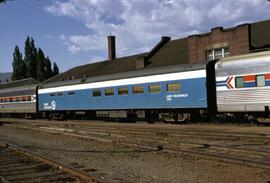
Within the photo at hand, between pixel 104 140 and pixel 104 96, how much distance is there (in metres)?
13.5

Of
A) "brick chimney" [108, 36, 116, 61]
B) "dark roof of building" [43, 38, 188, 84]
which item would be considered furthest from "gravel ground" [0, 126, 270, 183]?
"brick chimney" [108, 36, 116, 61]

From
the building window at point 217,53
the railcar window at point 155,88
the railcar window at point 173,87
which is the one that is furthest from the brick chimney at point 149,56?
the railcar window at point 173,87

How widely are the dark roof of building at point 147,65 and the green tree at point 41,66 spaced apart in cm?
2379

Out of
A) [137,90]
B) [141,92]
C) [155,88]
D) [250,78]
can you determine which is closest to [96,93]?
[137,90]

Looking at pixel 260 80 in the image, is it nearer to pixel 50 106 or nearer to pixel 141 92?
pixel 141 92

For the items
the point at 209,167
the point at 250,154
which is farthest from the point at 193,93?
the point at 209,167

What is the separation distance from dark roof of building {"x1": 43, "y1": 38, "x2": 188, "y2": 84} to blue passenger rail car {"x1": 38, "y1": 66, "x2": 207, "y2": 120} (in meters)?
5.39

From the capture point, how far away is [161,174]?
9570 mm

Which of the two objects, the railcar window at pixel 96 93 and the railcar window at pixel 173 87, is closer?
the railcar window at pixel 173 87

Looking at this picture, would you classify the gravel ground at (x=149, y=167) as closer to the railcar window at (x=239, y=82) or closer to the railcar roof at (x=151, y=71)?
the railcar window at (x=239, y=82)

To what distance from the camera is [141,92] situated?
88.2 ft

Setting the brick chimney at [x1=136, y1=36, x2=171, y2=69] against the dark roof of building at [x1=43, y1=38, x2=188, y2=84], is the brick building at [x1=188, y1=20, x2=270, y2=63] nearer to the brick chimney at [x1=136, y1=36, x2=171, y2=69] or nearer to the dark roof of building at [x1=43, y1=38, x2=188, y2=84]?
the dark roof of building at [x1=43, y1=38, x2=188, y2=84]

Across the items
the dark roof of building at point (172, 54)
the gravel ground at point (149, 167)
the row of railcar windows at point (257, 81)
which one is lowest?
the gravel ground at point (149, 167)

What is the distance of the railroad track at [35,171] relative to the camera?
30.2 ft
